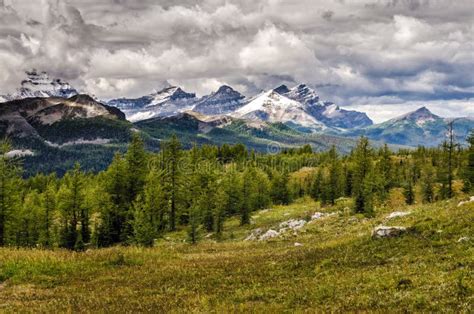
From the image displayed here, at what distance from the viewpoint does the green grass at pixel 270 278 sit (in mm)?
15812

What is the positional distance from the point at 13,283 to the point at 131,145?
133 ft

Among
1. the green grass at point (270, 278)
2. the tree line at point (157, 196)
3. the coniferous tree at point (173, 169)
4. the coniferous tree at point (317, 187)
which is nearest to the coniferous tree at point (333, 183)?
the tree line at point (157, 196)

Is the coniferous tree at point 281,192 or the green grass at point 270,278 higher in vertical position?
the green grass at point 270,278

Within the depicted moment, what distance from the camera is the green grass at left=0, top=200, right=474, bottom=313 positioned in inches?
623

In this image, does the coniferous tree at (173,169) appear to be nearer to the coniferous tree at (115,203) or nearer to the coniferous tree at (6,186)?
the coniferous tree at (115,203)

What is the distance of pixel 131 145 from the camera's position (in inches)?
2479

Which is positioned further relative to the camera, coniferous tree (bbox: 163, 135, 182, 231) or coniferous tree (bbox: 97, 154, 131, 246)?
coniferous tree (bbox: 163, 135, 182, 231)

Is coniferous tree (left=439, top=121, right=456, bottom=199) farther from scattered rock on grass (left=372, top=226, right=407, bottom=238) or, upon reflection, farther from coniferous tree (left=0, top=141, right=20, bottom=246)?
coniferous tree (left=0, top=141, right=20, bottom=246)

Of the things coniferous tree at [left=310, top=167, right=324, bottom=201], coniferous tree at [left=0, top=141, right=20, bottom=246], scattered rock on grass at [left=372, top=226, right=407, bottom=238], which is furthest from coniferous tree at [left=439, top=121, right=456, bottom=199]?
coniferous tree at [left=0, top=141, right=20, bottom=246]

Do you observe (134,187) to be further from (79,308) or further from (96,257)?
(79,308)

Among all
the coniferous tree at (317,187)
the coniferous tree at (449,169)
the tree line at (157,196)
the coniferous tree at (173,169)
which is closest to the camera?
the tree line at (157,196)

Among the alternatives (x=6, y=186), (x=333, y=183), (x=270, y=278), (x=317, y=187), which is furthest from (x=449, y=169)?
(x=6, y=186)

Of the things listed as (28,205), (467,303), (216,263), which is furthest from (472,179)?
(28,205)

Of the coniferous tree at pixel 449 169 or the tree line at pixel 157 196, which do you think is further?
the coniferous tree at pixel 449 169
